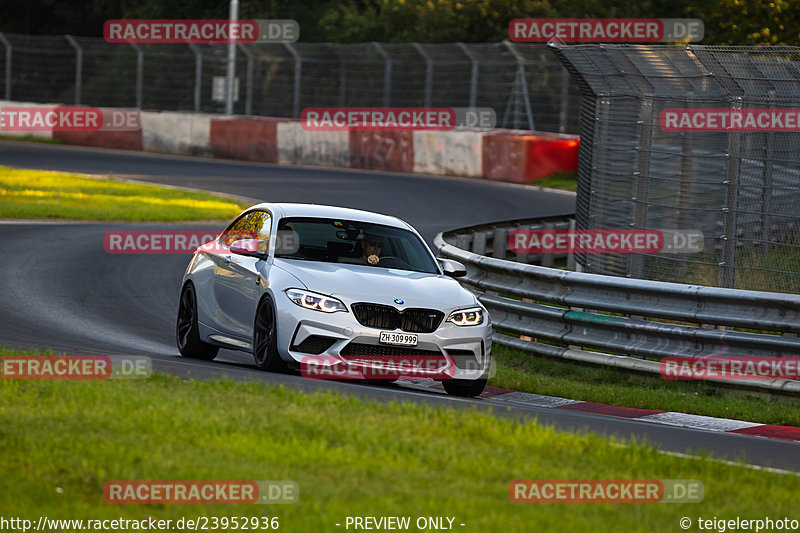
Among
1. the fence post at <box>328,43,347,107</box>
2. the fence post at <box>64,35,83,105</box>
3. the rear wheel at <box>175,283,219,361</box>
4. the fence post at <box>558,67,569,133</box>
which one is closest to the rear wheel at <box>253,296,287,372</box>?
the rear wheel at <box>175,283,219,361</box>

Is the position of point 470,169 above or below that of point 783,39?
below

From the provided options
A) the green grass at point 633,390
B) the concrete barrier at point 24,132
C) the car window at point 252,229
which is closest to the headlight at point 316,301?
the car window at point 252,229

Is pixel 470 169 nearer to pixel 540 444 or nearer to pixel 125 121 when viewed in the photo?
pixel 125 121

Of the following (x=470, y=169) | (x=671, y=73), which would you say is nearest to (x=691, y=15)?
(x=470, y=169)

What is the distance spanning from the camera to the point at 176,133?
37750 mm

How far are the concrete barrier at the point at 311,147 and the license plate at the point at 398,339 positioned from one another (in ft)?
81.9

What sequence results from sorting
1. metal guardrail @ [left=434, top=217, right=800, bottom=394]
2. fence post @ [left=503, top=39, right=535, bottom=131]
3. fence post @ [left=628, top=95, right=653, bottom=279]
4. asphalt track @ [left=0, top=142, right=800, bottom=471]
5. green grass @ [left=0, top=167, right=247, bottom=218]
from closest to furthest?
asphalt track @ [left=0, top=142, right=800, bottom=471] < metal guardrail @ [left=434, top=217, right=800, bottom=394] < fence post @ [left=628, top=95, right=653, bottom=279] < green grass @ [left=0, top=167, right=247, bottom=218] < fence post @ [left=503, top=39, right=535, bottom=131]

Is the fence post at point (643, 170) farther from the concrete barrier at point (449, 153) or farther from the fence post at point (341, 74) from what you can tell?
the fence post at point (341, 74)

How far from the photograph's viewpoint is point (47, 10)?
7181 centimetres

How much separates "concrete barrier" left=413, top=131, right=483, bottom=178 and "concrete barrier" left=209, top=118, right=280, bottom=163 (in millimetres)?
4495

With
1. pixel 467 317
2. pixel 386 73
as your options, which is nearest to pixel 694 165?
pixel 467 317

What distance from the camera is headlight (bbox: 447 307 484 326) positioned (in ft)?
34.1

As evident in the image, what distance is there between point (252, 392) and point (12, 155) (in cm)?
2815

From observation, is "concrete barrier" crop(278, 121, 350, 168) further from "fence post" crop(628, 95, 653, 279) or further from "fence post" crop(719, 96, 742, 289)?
"fence post" crop(719, 96, 742, 289)
